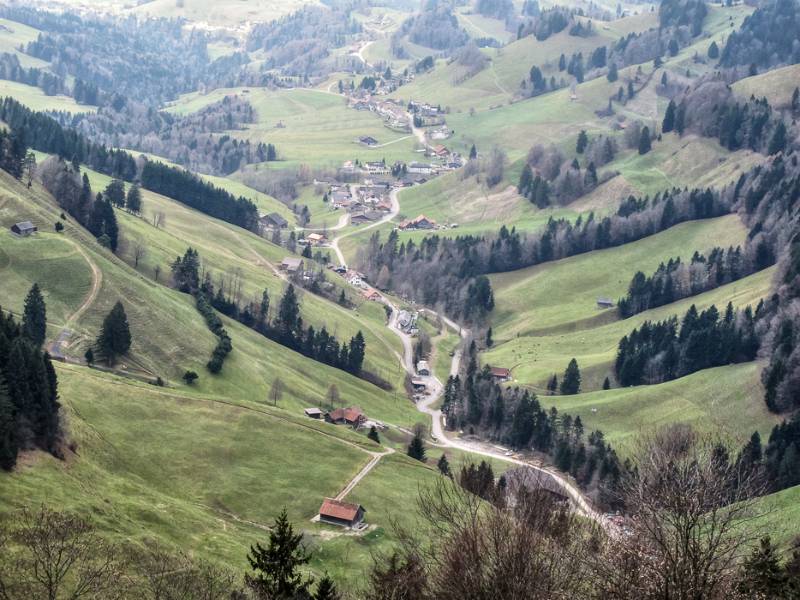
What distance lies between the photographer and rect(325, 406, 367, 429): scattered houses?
14112 centimetres

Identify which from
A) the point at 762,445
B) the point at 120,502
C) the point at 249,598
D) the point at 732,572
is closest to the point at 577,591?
the point at 732,572

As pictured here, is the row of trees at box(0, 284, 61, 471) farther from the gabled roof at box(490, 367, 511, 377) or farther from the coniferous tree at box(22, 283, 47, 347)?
the gabled roof at box(490, 367, 511, 377)

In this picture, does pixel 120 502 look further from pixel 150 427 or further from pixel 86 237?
pixel 86 237

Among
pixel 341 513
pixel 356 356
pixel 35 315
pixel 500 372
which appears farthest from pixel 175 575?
pixel 500 372

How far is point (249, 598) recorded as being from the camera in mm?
57625

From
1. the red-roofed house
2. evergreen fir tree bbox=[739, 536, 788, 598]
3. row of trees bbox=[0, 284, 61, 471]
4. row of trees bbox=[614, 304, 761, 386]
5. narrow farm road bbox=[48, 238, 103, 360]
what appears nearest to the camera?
evergreen fir tree bbox=[739, 536, 788, 598]

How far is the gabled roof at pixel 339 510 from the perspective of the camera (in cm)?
9506

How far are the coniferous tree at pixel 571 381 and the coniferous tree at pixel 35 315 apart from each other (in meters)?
96.5

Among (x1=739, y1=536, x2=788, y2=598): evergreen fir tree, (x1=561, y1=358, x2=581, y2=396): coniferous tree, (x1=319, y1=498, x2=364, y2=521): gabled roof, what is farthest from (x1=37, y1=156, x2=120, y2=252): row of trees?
(x1=739, y1=536, x2=788, y2=598): evergreen fir tree

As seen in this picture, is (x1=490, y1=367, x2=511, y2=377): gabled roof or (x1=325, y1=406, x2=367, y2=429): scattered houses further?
(x1=490, y1=367, x2=511, y2=377): gabled roof

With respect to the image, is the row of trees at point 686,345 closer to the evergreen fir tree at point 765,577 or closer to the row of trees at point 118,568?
the evergreen fir tree at point 765,577

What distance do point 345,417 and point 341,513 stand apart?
153ft

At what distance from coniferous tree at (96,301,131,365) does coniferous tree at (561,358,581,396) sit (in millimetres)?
85325

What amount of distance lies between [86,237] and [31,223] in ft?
40.4
